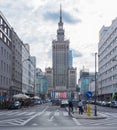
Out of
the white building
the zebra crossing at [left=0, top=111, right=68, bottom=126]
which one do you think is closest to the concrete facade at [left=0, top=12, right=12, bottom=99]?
the white building

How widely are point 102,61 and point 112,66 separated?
27127mm

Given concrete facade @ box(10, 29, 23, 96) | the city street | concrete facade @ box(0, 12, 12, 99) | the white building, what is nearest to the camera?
the city street

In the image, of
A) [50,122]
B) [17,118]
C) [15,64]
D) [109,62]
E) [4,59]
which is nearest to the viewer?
[50,122]

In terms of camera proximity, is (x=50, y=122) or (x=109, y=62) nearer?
(x=50, y=122)

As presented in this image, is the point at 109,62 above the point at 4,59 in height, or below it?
above

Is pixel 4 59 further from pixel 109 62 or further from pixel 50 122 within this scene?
pixel 50 122

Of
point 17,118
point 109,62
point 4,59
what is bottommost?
point 17,118

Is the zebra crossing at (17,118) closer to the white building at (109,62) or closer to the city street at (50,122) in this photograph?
the city street at (50,122)

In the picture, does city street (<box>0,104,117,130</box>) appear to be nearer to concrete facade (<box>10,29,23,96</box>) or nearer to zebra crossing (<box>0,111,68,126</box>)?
zebra crossing (<box>0,111,68,126</box>)

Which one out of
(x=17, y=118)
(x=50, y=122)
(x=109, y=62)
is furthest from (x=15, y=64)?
(x=50, y=122)

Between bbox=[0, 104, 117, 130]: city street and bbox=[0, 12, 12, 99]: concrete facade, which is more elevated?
bbox=[0, 12, 12, 99]: concrete facade

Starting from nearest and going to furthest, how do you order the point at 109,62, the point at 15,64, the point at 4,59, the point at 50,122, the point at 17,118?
the point at 50,122, the point at 17,118, the point at 4,59, the point at 15,64, the point at 109,62

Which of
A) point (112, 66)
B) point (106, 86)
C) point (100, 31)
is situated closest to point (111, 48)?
point (112, 66)

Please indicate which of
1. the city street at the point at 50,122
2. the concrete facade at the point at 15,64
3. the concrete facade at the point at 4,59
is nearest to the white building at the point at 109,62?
the concrete facade at the point at 15,64
